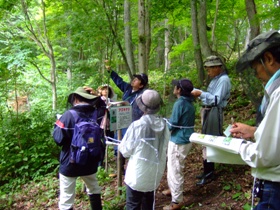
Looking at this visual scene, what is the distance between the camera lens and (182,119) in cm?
409

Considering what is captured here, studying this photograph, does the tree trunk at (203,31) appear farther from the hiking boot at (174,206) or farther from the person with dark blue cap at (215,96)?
the hiking boot at (174,206)

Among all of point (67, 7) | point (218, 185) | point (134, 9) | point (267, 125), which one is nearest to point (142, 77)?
point (218, 185)

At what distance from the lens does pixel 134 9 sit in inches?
533

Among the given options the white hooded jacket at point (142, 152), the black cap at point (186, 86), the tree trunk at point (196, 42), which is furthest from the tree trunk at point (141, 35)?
the tree trunk at point (196, 42)

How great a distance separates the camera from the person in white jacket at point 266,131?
155 centimetres

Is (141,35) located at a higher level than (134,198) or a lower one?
higher

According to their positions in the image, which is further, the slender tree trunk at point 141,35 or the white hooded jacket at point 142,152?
the slender tree trunk at point 141,35

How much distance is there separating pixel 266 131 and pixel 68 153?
2.80 m

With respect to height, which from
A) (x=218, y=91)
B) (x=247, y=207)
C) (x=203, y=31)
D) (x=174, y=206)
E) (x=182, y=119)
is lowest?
(x=174, y=206)

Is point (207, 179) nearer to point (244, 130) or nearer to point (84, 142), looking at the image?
point (84, 142)

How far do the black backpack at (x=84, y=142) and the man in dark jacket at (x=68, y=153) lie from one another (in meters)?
0.11

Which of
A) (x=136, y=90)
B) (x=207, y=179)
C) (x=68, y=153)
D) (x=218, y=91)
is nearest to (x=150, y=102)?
(x=68, y=153)

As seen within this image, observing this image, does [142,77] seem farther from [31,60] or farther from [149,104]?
[31,60]

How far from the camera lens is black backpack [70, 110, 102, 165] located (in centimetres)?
346
